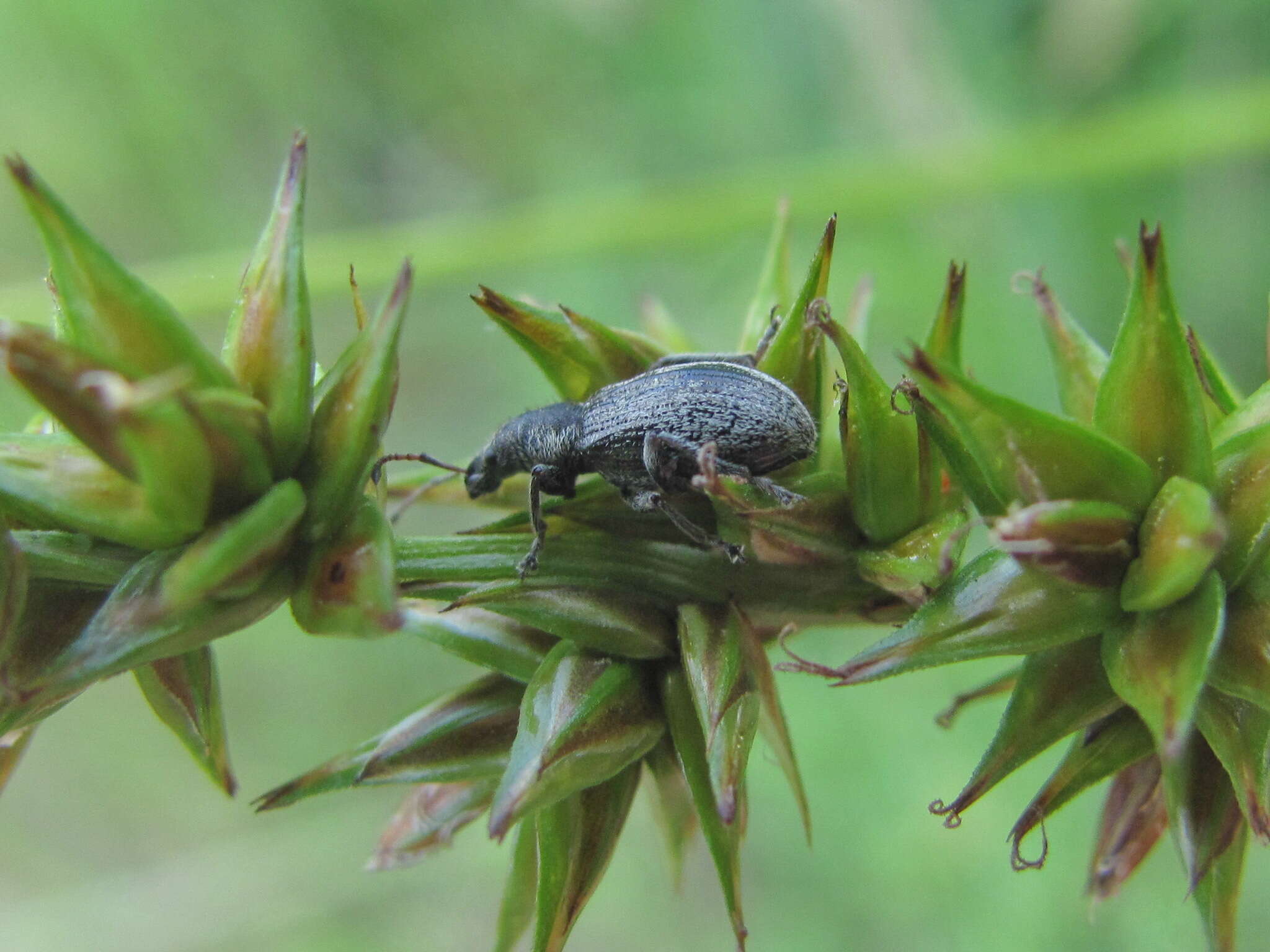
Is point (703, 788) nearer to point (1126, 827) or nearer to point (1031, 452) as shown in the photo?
point (1031, 452)

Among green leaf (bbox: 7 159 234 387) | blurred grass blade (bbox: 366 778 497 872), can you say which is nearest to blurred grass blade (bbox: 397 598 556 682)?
blurred grass blade (bbox: 366 778 497 872)

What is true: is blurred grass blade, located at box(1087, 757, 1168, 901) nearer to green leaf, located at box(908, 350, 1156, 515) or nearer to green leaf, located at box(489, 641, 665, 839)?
green leaf, located at box(908, 350, 1156, 515)

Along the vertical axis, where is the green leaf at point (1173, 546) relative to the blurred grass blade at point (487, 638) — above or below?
above

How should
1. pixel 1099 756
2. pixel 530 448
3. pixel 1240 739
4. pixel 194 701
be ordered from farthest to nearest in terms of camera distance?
1. pixel 530 448
2. pixel 194 701
3. pixel 1099 756
4. pixel 1240 739

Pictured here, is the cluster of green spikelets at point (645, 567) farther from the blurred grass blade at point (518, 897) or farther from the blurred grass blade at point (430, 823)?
the blurred grass blade at point (430, 823)

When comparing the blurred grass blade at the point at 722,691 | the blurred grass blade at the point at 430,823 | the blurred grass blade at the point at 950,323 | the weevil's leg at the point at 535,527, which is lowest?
the blurred grass blade at the point at 430,823

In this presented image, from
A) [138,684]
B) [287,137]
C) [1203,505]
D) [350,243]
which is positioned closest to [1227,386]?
[1203,505]

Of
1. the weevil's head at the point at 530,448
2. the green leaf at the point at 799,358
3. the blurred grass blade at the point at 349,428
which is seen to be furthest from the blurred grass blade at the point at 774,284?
the blurred grass blade at the point at 349,428

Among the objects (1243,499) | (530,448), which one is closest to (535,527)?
(530,448)

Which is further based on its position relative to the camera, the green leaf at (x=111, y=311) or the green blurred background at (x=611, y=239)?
the green blurred background at (x=611, y=239)
